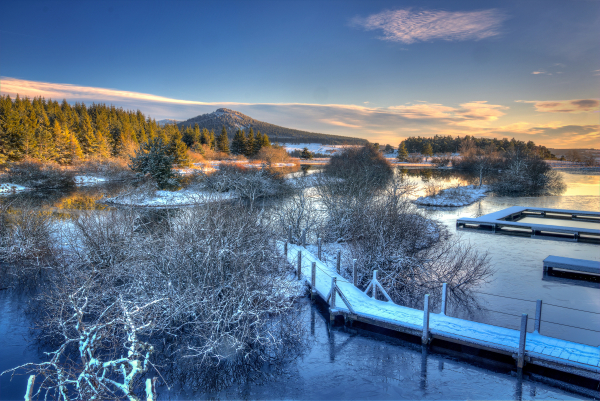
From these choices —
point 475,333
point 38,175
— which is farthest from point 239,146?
point 475,333

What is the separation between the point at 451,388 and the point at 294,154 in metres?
104

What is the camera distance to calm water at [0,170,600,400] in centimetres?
781

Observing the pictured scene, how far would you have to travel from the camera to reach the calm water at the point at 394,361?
308 inches

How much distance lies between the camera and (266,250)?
1206cm

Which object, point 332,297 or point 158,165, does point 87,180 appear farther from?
point 332,297

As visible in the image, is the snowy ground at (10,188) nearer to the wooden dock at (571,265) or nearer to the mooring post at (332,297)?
the mooring post at (332,297)

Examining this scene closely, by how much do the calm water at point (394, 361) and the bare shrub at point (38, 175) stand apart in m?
41.7

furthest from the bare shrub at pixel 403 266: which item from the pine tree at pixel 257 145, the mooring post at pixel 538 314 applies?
the pine tree at pixel 257 145

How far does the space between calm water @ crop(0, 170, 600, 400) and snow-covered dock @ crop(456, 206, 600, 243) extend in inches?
397

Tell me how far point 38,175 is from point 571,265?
56.4 m

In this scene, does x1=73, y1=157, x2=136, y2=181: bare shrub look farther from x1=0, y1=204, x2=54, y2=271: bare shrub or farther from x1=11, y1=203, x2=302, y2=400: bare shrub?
x1=11, y1=203, x2=302, y2=400: bare shrub

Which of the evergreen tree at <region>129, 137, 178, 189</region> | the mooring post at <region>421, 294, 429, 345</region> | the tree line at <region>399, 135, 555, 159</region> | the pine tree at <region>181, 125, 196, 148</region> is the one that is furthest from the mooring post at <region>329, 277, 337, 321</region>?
the tree line at <region>399, 135, 555, 159</region>

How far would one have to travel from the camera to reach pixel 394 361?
9.04 m

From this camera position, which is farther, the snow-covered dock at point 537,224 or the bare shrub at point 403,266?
the snow-covered dock at point 537,224
